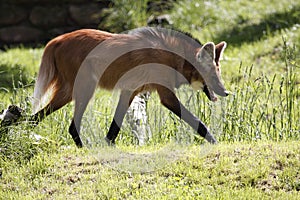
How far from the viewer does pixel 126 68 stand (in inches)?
207

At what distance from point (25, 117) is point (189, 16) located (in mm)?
Result: 5734

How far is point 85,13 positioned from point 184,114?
5.95m

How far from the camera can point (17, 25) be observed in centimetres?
1088

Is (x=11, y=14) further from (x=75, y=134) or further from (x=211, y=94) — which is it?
(x=211, y=94)

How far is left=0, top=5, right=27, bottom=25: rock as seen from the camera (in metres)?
10.8

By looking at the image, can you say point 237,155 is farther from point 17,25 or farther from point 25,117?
point 17,25

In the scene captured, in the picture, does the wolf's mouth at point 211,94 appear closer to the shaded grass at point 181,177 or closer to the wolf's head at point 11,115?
the shaded grass at point 181,177

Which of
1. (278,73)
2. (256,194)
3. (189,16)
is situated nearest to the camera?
(256,194)

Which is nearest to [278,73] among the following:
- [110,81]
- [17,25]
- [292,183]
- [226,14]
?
[226,14]

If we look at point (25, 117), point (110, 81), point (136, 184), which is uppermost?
point (110, 81)

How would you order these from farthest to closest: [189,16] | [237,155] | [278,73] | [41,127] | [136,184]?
[189,16] → [278,73] → [41,127] → [237,155] → [136,184]

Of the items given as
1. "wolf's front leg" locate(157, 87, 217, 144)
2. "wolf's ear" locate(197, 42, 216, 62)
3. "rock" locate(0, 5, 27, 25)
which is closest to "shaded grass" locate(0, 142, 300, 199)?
"wolf's front leg" locate(157, 87, 217, 144)

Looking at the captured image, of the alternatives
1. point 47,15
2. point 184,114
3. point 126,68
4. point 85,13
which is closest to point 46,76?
point 126,68

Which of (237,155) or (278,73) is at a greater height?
(278,73)
